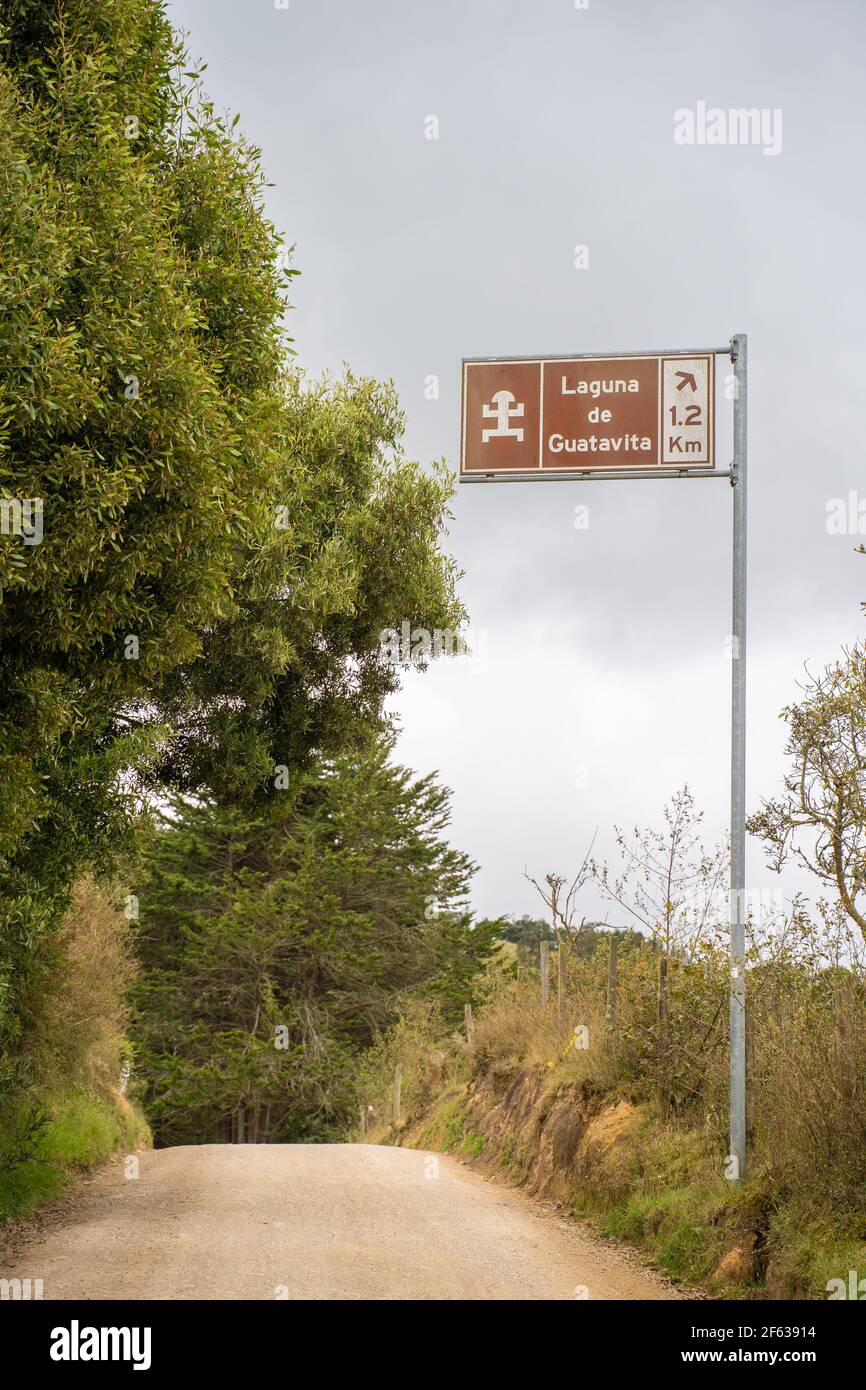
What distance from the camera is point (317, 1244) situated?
429 inches

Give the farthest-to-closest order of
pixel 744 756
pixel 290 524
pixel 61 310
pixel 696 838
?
pixel 290 524, pixel 696 838, pixel 744 756, pixel 61 310

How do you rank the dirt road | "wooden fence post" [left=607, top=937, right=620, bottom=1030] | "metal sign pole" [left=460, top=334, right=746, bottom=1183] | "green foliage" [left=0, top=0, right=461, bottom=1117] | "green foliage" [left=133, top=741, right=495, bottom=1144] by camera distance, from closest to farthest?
"green foliage" [left=0, top=0, right=461, bottom=1117]
the dirt road
"metal sign pole" [left=460, top=334, right=746, bottom=1183]
"wooden fence post" [left=607, top=937, right=620, bottom=1030]
"green foliage" [left=133, top=741, right=495, bottom=1144]

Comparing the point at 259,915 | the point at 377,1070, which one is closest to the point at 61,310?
the point at 377,1070

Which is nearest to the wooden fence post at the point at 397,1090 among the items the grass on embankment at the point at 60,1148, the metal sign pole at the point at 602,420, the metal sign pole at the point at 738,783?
the grass on embankment at the point at 60,1148

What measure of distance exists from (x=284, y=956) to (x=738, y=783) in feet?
111

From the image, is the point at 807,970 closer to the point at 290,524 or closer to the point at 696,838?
the point at 696,838

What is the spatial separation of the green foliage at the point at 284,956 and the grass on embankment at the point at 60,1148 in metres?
18.6

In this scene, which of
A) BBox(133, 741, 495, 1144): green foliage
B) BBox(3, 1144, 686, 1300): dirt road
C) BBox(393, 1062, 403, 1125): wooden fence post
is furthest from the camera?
BBox(133, 741, 495, 1144): green foliage

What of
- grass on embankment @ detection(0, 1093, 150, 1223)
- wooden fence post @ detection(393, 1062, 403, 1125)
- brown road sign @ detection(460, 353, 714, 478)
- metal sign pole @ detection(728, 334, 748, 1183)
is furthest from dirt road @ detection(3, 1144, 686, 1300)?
wooden fence post @ detection(393, 1062, 403, 1125)

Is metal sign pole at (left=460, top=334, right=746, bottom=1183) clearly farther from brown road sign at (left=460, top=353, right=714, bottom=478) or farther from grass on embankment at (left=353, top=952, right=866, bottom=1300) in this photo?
grass on embankment at (left=353, top=952, right=866, bottom=1300)

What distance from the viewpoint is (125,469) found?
7406mm

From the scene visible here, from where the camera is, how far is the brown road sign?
11.8 metres

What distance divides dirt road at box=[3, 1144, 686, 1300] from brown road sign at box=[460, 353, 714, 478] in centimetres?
666
